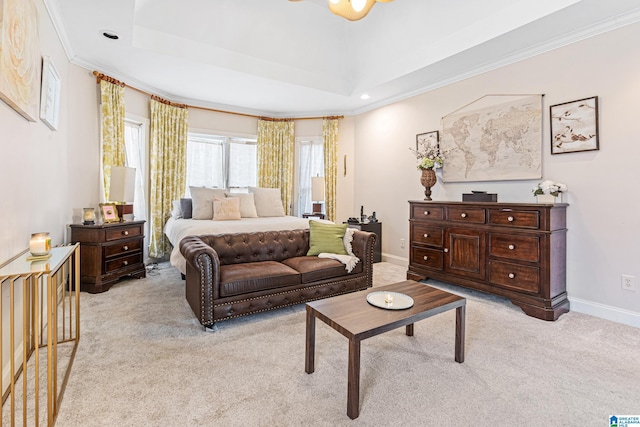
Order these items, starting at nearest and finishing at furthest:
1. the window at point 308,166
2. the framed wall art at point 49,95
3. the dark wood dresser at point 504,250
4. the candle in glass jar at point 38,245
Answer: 1. the candle in glass jar at point 38,245
2. the framed wall art at point 49,95
3. the dark wood dresser at point 504,250
4. the window at point 308,166


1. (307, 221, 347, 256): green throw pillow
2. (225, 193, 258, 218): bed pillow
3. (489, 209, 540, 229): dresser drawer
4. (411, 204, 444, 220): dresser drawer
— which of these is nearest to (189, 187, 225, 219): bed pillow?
(225, 193, 258, 218): bed pillow

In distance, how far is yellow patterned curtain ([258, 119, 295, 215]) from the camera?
18.8 ft

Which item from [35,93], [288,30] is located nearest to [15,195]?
[35,93]

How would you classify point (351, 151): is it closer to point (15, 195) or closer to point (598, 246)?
point (598, 246)

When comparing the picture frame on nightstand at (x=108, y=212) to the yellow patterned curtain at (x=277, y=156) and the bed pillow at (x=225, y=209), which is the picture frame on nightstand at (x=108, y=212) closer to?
the bed pillow at (x=225, y=209)

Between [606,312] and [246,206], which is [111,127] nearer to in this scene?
[246,206]

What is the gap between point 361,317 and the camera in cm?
175

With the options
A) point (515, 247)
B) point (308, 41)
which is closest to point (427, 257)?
point (515, 247)

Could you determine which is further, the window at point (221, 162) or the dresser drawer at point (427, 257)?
the window at point (221, 162)

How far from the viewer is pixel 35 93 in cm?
222

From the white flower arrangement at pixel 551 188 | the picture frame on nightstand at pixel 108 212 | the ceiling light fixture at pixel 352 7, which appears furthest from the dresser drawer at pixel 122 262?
the white flower arrangement at pixel 551 188

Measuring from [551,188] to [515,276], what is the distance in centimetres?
90

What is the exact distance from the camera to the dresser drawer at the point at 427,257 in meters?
3.66

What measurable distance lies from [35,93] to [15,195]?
2.65 ft
